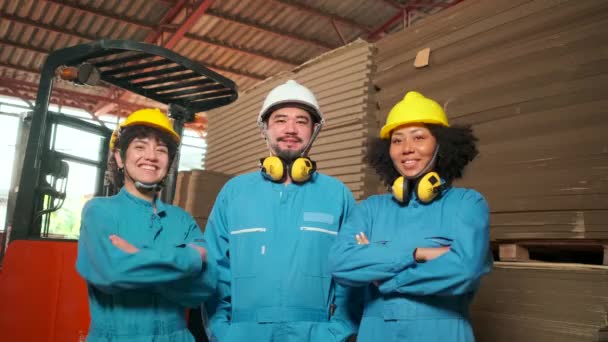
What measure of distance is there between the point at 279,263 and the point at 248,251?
7.3 inches

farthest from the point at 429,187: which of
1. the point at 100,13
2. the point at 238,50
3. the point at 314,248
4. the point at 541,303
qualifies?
the point at 238,50

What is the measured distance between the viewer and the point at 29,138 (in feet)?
11.2

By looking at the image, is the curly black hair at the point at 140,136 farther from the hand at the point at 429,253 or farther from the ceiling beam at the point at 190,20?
the ceiling beam at the point at 190,20

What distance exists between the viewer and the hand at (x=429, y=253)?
7.25ft

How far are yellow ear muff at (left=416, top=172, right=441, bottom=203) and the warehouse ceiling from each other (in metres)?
9.17

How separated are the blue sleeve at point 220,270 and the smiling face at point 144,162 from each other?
41cm

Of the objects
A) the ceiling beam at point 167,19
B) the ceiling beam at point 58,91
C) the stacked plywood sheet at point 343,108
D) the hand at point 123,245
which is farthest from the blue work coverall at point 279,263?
the ceiling beam at point 58,91

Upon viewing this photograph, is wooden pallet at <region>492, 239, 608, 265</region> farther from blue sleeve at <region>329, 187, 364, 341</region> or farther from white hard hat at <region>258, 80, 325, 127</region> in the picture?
white hard hat at <region>258, 80, 325, 127</region>

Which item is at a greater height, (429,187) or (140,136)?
(140,136)

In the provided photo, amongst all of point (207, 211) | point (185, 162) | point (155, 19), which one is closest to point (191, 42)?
point (155, 19)

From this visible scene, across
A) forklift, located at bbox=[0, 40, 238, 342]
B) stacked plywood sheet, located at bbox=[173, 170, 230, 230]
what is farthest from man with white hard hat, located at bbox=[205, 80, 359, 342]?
stacked plywood sheet, located at bbox=[173, 170, 230, 230]

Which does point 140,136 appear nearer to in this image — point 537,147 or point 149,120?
point 149,120

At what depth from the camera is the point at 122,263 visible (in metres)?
2.18

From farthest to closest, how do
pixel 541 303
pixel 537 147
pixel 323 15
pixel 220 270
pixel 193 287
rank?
pixel 323 15 < pixel 537 147 < pixel 541 303 < pixel 220 270 < pixel 193 287
